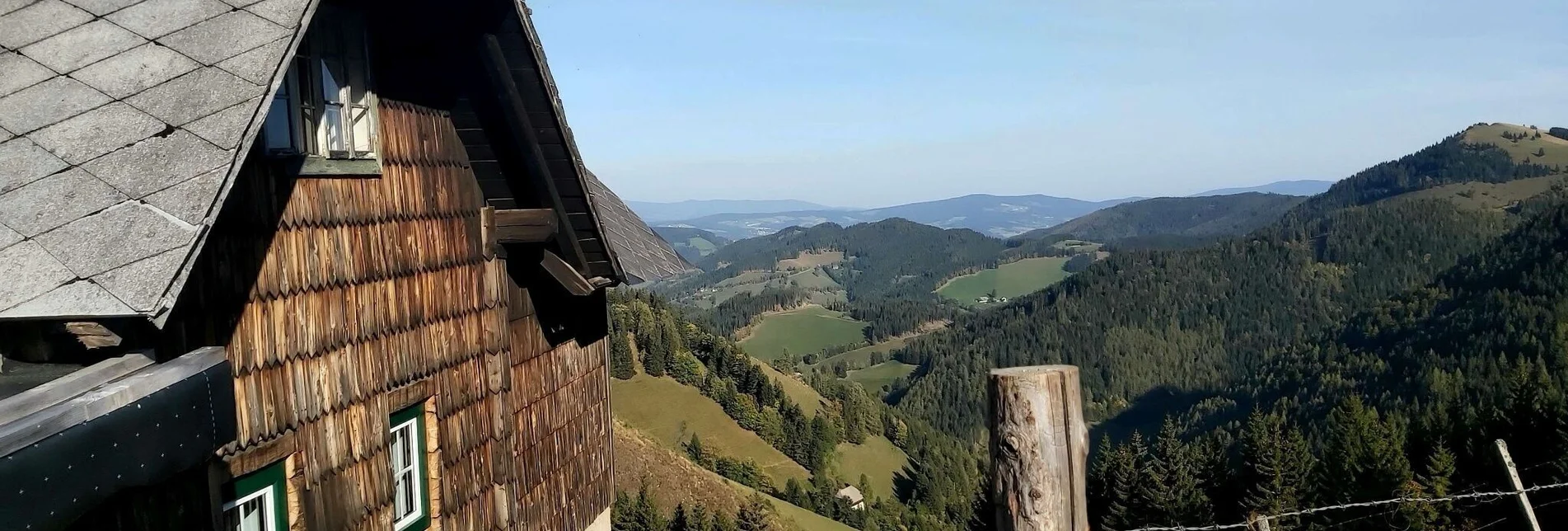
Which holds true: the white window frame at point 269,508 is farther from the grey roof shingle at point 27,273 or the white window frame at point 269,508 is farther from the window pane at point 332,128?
the grey roof shingle at point 27,273

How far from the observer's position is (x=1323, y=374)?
138 metres

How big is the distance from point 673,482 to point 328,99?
6109cm

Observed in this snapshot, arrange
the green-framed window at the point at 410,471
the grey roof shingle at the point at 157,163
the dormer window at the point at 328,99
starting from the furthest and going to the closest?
1. the green-framed window at the point at 410,471
2. the dormer window at the point at 328,99
3. the grey roof shingle at the point at 157,163

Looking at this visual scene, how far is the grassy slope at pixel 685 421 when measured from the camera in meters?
83.8

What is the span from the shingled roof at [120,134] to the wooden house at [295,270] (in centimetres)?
1

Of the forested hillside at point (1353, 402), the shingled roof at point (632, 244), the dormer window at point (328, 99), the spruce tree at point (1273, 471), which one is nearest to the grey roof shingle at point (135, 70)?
the dormer window at point (328, 99)

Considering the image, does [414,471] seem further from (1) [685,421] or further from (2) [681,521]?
(1) [685,421]

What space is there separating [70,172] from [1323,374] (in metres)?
156

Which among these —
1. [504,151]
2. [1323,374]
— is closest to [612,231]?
[504,151]

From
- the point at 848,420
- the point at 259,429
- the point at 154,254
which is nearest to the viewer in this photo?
the point at 154,254

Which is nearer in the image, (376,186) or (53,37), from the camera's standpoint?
(53,37)

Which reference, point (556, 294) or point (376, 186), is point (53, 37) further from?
point (556, 294)

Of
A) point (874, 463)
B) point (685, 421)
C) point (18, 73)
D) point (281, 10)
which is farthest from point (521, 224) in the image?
point (874, 463)

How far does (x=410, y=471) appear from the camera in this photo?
6.93 m
